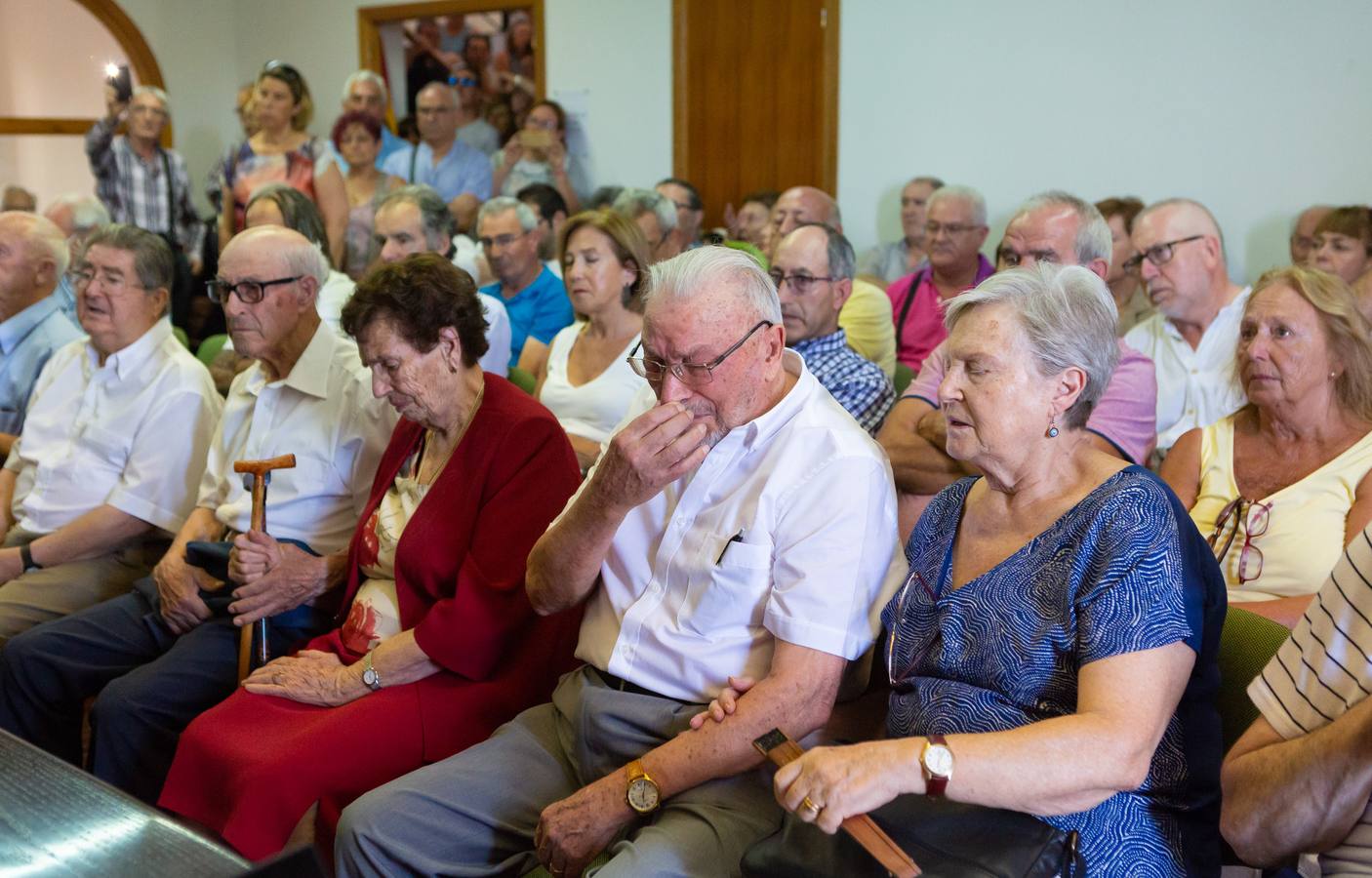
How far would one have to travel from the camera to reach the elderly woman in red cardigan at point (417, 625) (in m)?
2.05

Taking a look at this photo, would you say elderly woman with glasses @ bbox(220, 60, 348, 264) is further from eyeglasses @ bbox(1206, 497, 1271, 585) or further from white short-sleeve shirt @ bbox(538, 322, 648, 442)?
eyeglasses @ bbox(1206, 497, 1271, 585)

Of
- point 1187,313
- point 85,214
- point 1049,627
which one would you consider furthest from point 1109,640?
point 85,214

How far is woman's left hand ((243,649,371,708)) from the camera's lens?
2186mm

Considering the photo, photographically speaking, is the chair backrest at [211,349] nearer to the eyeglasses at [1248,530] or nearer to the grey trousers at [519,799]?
the grey trousers at [519,799]

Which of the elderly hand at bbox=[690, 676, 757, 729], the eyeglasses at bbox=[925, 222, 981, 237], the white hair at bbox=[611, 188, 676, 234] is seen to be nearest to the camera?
the elderly hand at bbox=[690, 676, 757, 729]

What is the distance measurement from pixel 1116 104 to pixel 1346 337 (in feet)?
11.7

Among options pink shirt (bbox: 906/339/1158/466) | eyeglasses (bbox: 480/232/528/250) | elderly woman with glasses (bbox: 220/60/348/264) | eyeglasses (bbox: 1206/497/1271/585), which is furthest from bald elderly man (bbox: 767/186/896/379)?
elderly woman with glasses (bbox: 220/60/348/264)

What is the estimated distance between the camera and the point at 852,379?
2.90 m

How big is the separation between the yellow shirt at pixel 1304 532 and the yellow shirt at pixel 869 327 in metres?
1.71

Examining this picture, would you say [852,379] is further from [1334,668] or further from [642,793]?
[1334,668]

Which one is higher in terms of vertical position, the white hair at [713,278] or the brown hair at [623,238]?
the white hair at [713,278]

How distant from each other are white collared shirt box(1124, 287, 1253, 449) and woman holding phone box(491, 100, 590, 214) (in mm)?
3932

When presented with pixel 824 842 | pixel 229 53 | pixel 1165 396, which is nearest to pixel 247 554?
pixel 824 842

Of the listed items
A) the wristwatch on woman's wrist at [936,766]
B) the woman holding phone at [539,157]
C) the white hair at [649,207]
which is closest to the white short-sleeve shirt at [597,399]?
the white hair at [649,207]
